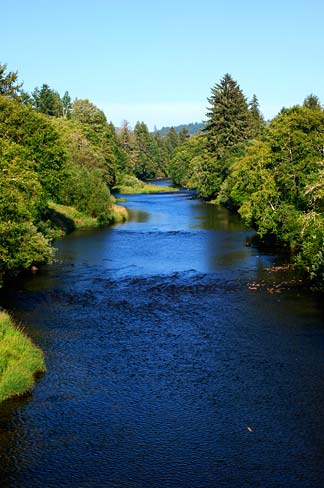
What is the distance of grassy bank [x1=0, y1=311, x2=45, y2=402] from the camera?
24500 millimetres

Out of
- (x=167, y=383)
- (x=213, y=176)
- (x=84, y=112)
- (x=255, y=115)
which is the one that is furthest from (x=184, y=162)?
(x=167, y=383)

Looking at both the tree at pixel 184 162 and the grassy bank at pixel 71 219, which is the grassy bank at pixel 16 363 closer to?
the grassy bank at pixel 71 219

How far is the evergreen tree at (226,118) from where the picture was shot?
364 ft

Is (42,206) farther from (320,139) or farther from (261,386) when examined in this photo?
(261,386)

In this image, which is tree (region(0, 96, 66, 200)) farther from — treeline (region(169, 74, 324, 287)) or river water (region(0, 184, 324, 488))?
treeline (region(169, 74, 324, 287))

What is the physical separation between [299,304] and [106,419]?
1936 centimetres

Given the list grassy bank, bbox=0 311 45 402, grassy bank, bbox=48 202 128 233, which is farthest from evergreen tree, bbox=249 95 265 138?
grassy bank, bbox=0 311 45 402

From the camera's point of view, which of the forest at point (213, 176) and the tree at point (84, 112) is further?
the tree at point (84, 112)

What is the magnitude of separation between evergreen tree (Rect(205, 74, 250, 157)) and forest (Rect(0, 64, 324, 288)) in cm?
20

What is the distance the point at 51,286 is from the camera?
4344cm

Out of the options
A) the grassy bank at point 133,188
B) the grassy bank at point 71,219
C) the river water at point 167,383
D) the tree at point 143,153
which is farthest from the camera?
the tree at point 143,153

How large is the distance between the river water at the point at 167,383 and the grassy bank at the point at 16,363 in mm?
624

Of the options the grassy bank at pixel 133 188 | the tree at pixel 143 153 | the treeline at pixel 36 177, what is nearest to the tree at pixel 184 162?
the grassy bank at pixel 133 188

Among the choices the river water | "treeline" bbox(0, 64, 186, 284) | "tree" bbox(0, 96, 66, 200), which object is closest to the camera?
the river water
